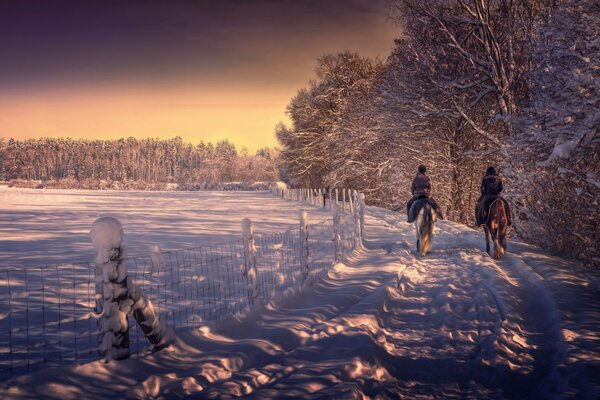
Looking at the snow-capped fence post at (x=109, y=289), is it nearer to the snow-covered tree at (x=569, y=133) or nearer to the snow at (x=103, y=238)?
the snow at (x=103, y=238)

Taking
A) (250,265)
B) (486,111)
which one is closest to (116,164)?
(486,111)

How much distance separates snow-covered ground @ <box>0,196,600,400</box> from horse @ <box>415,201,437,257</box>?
130 inches

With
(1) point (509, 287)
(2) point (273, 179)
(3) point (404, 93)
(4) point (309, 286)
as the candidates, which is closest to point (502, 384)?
(1) point (509, 287)

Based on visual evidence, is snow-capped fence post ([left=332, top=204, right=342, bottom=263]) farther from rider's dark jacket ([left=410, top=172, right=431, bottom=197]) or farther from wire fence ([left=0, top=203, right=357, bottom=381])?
rider's dark jacket ([left=410, top=172, right=431, bottom=197])

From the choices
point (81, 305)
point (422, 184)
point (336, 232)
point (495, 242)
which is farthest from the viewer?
point (422, 184)

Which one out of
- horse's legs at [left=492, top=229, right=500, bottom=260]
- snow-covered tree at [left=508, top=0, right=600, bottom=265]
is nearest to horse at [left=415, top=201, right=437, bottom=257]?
horse's legs at [left=492, top=229, right=500, bottom=260]

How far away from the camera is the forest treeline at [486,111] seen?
28.9 feet

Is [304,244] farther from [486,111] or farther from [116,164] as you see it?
[116,164]

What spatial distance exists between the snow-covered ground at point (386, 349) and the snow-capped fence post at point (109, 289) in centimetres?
22

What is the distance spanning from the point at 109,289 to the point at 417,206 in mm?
9387

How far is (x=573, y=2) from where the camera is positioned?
28.7ft

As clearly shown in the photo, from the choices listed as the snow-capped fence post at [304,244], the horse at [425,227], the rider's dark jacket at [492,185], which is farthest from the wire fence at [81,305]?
the rider's dark jacket at [492,185]

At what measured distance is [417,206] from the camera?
1189 cm

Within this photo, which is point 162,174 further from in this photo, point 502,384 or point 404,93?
point 502,384
